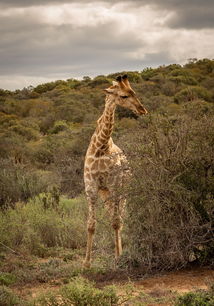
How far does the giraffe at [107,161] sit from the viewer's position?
8.14 meters

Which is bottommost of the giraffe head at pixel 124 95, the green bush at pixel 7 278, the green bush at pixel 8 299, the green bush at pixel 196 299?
the green bush at pixel 7 278

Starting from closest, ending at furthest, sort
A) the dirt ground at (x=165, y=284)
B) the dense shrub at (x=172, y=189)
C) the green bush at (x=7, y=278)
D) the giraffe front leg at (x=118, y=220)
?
the dirt ground at (x=165, y=284), the dense shrub at (x=172, y=189), the green bush at (x=7, y=278), the giraffe front leg at (x=118, y=220)

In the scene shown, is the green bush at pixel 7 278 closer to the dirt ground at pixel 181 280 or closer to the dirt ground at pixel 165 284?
the dirt ground at pixel 165 284

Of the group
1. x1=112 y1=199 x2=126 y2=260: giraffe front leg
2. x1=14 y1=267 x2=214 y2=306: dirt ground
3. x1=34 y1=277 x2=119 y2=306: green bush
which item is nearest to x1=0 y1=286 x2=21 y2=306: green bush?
x1=14 y1=267 x2=214 y2=306: dirt ground

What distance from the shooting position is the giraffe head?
8164 mm

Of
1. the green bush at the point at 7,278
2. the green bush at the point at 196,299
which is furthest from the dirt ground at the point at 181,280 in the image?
the green bush at the point at 7,278

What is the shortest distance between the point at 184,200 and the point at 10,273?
276 centimetres

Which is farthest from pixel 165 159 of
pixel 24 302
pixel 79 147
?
pixel 79 147

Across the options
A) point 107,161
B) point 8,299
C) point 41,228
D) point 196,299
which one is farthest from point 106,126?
point 196,299

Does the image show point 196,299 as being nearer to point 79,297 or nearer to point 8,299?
point 79,297

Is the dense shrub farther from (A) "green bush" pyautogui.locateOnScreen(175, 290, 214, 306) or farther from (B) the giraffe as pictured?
(A) "green bush" pyautogui.locateOnScreen(175, 290, 214, 306)

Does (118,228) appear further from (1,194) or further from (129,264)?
(1,194)

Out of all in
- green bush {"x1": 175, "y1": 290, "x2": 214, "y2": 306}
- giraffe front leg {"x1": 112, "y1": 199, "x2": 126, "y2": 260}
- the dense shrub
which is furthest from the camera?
giraffe front leg {"x1": 112, "y1": 199, "x2": 126, "y2": 260}

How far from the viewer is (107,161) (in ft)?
27.9
